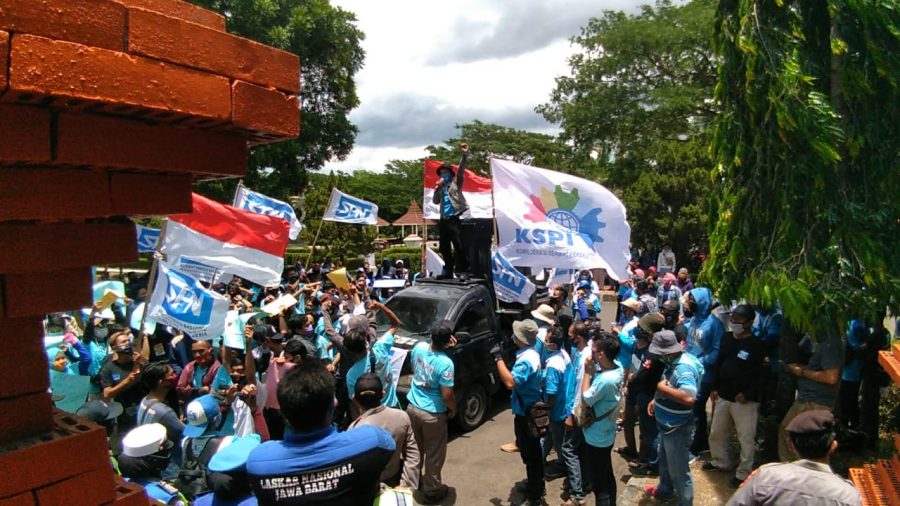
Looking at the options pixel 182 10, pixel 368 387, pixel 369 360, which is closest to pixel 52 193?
pixel 182 10

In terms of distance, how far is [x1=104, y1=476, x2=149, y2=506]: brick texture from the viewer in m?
2.01

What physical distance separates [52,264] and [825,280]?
16.9 feet

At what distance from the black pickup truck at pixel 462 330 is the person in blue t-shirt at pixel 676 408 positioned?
2760 millimetres

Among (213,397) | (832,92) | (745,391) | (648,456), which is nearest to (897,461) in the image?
(745,391)

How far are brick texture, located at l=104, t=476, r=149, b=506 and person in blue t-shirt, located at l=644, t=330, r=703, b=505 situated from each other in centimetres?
388

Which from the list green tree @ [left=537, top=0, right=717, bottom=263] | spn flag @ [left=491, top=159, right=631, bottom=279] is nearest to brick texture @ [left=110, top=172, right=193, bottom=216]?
spn flag @ [left=491, top=159, right=631, bottom=279]

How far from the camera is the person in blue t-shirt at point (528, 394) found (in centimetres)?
528

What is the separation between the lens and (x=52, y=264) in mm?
1794

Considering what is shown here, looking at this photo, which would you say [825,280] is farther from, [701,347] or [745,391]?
[701,347]

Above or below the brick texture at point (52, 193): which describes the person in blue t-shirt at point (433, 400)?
below

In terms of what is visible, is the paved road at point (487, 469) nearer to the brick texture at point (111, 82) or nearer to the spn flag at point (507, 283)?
the spn flag at point (507, 283)

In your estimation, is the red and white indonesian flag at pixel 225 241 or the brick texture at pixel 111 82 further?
the red and white indonesian flag at pixel 225 241

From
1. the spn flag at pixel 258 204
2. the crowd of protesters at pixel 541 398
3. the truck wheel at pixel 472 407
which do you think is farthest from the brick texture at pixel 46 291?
the spn flag at pixel 258 204

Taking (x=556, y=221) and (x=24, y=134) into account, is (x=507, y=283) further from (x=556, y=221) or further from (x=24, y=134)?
(x=24, y=134)
